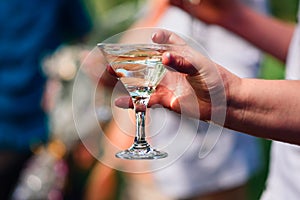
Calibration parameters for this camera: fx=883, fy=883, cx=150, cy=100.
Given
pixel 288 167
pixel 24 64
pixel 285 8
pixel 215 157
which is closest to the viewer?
pixel 288 167

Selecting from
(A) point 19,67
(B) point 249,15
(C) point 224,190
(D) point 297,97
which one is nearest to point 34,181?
(A) point 19,67

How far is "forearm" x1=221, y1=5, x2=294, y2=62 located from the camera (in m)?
2.29

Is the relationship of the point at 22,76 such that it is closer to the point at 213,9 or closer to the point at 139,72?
the point at 213,9

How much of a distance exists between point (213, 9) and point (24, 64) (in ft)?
5.07

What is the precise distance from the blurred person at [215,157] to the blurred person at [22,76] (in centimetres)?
65

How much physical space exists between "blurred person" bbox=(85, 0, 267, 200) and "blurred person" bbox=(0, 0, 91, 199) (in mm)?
649

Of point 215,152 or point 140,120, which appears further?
point 215,152

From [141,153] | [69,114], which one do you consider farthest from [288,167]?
[69,114]

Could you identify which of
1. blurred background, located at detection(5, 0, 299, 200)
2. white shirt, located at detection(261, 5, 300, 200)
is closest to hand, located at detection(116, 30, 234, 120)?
white shirt, located at detection(261, 5, 300, 200)

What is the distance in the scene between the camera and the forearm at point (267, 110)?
1.53 meters

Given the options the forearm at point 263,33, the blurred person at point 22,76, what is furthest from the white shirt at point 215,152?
the blurred person at point 22,76

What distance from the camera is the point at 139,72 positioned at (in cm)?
139

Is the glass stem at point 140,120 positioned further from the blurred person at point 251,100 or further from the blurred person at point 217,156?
the blurred person at point 217,156

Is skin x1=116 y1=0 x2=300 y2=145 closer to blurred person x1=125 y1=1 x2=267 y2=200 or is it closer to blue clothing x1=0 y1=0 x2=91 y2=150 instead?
blurred person x1=125 y1=1 x2=267 y2=200
